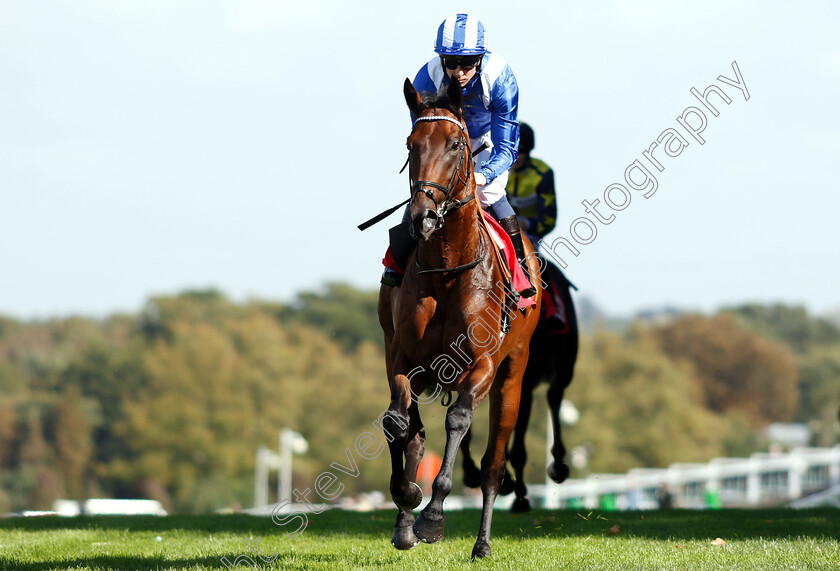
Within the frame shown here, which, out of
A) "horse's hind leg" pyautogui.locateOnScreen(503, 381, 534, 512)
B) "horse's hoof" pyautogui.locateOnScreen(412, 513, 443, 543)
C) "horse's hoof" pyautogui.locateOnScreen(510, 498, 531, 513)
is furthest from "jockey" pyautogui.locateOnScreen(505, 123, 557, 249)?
"horse's hoof" pyautogui.locateOnScreen(412, 513, 443, 543)

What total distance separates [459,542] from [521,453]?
2.88m

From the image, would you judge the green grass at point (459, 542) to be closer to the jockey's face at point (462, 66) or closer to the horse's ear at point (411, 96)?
the horse's ear at point (411, 96)

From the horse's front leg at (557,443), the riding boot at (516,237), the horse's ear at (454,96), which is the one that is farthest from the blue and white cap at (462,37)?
the horse's front leg at (557,443)

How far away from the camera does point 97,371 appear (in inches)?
2549

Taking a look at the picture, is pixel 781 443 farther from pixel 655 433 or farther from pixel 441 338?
pixel 441 338

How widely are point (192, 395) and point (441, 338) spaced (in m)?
55.3

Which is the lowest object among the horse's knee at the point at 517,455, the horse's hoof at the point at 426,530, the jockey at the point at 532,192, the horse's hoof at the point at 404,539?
the horse's hoof at the point at 404,539

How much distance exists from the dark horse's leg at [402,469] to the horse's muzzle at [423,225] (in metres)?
1.15

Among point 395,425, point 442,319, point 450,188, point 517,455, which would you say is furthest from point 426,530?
point 517,455

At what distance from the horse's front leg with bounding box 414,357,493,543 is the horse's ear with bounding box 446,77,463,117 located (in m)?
1.68

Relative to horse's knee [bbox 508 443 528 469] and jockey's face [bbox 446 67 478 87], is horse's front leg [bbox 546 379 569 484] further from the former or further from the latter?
jockey's face [bbox 446 67 478 87]

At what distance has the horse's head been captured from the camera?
600 cm

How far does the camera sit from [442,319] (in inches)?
263

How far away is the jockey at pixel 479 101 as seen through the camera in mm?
7035
